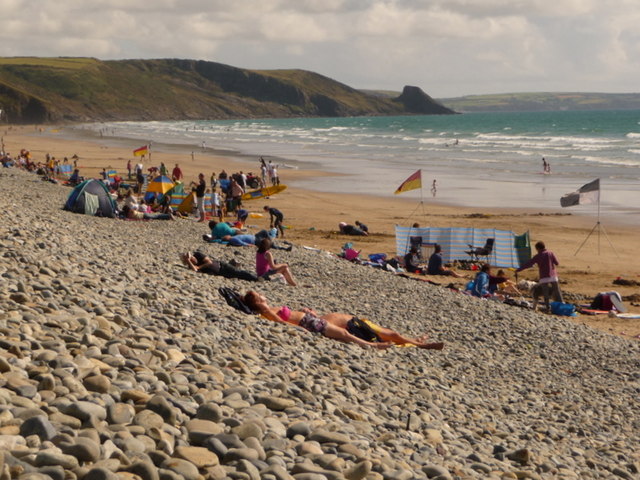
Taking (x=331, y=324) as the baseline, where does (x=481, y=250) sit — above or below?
below

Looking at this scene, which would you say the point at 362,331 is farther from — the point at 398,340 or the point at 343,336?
the point at 398,340

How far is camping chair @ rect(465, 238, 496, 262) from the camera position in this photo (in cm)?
1862

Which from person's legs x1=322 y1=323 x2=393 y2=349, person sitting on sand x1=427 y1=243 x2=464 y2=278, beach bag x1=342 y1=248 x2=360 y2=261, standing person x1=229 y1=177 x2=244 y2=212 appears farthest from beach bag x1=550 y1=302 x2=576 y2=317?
standing person x1=229 y1=177 x2=244 y2=212

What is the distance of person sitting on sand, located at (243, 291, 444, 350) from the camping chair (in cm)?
895

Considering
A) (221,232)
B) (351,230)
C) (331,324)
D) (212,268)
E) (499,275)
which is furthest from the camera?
(351,230)

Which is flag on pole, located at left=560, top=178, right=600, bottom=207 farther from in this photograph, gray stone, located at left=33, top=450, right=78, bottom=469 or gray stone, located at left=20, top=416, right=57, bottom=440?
gray stone, located at left=33, top=450, right=78, bottom=469

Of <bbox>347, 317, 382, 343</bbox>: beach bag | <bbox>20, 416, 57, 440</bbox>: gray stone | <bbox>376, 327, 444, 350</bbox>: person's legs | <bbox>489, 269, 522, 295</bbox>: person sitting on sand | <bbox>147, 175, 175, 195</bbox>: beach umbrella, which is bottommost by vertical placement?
<bbox>489, 269, 522, 295</bbox>: person sitting on sand

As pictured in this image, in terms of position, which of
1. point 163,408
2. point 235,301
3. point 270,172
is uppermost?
point 270,172

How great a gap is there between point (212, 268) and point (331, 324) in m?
3.76

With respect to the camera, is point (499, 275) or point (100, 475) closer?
point (100, 475)

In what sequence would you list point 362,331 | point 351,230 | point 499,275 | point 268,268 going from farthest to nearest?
point 351,230
point 499,275
point 268,268
point 362,331

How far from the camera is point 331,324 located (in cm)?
966

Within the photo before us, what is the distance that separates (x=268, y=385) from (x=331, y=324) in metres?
2.90

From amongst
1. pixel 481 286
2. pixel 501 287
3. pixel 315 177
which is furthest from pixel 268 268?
pixel 315 177
